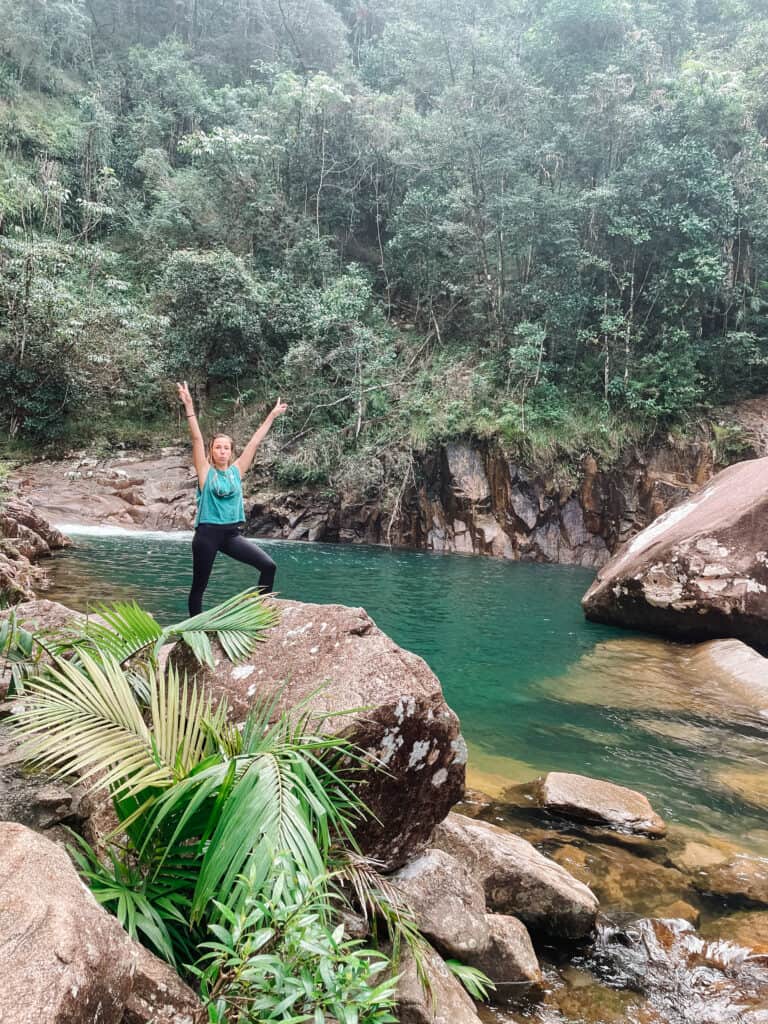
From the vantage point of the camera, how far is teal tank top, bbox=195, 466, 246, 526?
16.0ft

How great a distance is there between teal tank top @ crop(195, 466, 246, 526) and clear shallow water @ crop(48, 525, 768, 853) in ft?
9.11

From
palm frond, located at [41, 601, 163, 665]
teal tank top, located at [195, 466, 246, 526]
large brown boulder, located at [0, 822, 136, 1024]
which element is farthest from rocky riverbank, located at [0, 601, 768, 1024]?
teal tank top, located at [195, 466, 246, 526]

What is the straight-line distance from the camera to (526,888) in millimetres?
3191

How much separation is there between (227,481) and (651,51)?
26.3m

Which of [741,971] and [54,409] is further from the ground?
[54,409]

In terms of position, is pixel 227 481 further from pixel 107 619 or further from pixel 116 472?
pixel 116 472

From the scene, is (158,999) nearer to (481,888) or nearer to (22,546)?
(481,888)

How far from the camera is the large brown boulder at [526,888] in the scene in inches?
125

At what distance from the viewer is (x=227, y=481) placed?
16.2ft

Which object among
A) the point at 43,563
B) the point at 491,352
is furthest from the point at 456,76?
the point at 43,563

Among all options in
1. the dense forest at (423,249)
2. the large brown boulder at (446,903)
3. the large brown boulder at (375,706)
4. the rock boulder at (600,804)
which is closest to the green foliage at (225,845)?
the large brown boulder at (375,706)

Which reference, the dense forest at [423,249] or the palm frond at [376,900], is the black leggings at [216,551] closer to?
the palm frond at [376,900]

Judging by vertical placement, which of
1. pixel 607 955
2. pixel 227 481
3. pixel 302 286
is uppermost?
pixel 302 286

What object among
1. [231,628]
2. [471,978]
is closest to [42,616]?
[231,628]
